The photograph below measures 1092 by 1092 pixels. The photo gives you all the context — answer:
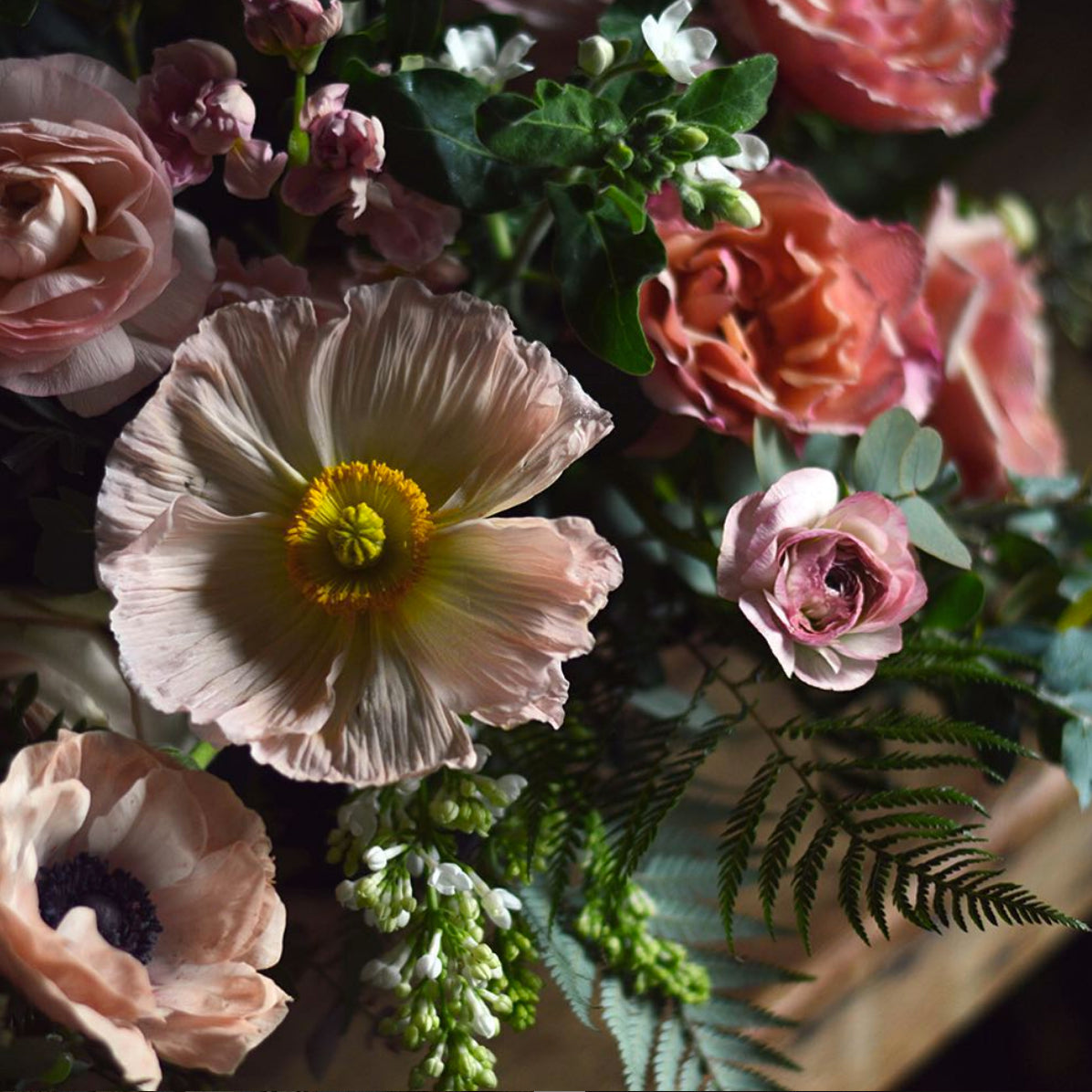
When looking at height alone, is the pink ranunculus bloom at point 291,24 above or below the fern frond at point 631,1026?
above

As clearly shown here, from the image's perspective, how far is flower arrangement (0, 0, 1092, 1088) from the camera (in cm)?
42

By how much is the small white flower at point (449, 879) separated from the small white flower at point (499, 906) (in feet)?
0.04

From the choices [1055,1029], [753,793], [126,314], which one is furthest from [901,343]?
[1055,1029]

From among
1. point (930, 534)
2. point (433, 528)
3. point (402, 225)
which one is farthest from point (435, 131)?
point (930, 534)

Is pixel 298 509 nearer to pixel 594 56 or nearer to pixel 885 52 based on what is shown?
pixel 594 56

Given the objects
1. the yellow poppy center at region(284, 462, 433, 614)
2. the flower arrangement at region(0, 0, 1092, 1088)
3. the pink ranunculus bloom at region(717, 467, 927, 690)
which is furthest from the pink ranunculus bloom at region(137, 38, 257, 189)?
the pink ranunculus bloom at region(717, 467, 927, 690)

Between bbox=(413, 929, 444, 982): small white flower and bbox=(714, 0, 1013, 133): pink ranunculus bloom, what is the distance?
0.42 m

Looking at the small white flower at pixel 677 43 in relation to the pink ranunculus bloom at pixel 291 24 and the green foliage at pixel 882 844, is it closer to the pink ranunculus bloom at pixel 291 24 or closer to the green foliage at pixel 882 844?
the pink ranunculus bloom at pixel 291 24

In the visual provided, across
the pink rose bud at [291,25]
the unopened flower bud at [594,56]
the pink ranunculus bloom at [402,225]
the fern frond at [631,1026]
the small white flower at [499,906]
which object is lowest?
→ the fern frond at [631,1026]

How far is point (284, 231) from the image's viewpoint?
1.66 feet

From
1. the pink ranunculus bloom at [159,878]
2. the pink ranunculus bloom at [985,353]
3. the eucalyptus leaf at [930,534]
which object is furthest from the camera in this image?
the pink ranunculus bloom at [985,353]

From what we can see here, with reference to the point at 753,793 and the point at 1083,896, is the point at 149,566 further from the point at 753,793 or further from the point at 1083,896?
the point at 1083,896

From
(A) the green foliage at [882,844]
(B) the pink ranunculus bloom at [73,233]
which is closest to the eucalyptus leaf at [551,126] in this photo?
(B) the pink ranunculus bloom at [73,233]

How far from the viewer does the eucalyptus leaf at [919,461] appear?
0.53 metres
